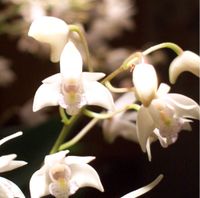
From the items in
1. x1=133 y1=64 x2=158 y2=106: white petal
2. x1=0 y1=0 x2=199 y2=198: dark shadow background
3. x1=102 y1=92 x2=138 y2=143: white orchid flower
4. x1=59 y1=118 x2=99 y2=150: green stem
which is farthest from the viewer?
x1=0 y1=0 x2=199 y2=198: dark shadow background

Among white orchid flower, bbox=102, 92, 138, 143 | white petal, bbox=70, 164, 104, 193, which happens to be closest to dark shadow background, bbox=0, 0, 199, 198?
white orchid flower, bbox=102, 92, 138, 143

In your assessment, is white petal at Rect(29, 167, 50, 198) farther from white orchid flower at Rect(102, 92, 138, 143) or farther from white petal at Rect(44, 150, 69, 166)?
white orchid flower at Rect(102, 92, 138, 143)

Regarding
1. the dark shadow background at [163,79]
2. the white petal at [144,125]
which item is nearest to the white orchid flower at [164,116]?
the white petal at [144,125]

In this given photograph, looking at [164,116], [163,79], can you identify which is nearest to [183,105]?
[164,116]

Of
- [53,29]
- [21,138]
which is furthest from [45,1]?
[53,29]

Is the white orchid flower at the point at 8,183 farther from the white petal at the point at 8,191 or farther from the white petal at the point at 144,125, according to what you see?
the white petal at the point at 144,125

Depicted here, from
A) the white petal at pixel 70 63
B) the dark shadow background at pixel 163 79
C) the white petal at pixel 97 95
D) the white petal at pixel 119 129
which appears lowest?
the dark shadow background at pixel 163 79

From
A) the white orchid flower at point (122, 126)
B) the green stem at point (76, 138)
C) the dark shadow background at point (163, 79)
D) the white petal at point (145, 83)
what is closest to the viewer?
the white petal at point (145, 83)
